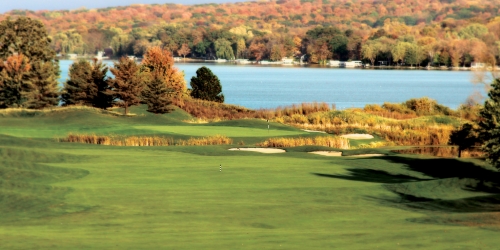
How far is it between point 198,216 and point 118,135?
70.4ft

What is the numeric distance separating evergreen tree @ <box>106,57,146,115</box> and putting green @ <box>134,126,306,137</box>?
30.2 ft

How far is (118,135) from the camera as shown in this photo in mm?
36094

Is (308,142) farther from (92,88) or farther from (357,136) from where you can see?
(92,88)

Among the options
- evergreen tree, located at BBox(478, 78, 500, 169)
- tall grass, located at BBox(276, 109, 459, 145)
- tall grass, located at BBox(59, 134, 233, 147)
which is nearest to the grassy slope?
evergreen tree, located at BBox(478, 78, 500, 169)

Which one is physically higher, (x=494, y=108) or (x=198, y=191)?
(x=494, y=108)

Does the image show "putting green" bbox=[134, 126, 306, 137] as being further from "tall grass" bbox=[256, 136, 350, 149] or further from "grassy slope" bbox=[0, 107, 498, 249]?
"grassy slope" bbox=[0, 107, 498, 249]

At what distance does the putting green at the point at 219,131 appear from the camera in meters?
37.3

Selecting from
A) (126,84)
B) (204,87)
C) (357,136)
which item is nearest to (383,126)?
(357,136)

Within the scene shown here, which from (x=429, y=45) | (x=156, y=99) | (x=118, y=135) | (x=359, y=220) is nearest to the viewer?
(x=359, y=220)

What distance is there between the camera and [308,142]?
34.8m

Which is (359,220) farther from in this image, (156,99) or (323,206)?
(156,99)

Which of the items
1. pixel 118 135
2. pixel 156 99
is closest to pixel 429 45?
pixel 156 99

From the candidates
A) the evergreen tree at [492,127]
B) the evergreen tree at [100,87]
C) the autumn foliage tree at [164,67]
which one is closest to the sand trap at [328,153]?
the evergreen tree at [492,127]

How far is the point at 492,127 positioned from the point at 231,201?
845cm
